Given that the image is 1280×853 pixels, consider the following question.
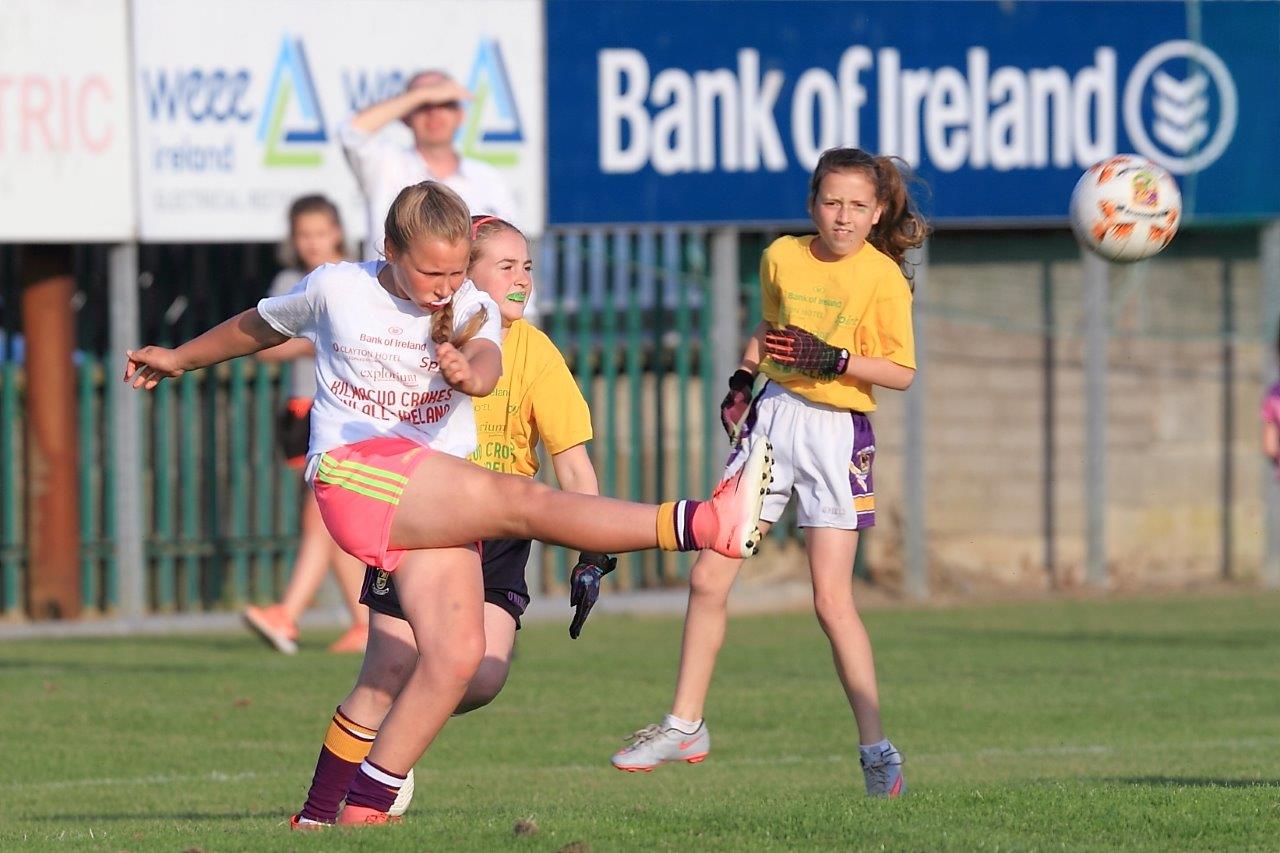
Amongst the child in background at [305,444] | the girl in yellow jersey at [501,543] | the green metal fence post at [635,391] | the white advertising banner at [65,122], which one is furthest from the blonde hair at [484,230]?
the green metal fence post at [635,391]

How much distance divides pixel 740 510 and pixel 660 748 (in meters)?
1.57

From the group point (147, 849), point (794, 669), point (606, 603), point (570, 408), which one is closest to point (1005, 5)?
point (606, 603)

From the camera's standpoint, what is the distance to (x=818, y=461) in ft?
21.7

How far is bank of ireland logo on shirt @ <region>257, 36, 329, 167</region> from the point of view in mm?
12695

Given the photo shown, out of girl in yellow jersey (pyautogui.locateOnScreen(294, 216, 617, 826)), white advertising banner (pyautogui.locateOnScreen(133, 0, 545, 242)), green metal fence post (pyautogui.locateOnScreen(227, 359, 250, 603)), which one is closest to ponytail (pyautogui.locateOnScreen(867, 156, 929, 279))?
girl in yellow jersey (pyautogui.locateOnScreen(294, 216, 617, 826))

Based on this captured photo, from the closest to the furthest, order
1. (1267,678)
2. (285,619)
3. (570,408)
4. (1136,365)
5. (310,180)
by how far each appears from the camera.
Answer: (570,408) < (1267,678) < (285,619) < (310,180) < (1136,365)

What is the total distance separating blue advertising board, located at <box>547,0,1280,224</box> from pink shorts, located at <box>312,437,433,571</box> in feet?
26.0

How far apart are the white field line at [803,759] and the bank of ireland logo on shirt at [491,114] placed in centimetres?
605

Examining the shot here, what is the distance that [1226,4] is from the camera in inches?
560

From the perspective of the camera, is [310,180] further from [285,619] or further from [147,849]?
[147,849]

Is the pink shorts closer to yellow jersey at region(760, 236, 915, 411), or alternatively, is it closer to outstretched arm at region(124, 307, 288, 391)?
outstretched arm at region(124, 307, 288, 391)

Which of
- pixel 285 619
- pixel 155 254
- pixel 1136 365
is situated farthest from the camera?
pixel 1136 365

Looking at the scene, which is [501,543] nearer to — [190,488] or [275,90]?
[275,90]

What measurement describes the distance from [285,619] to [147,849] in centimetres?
551
